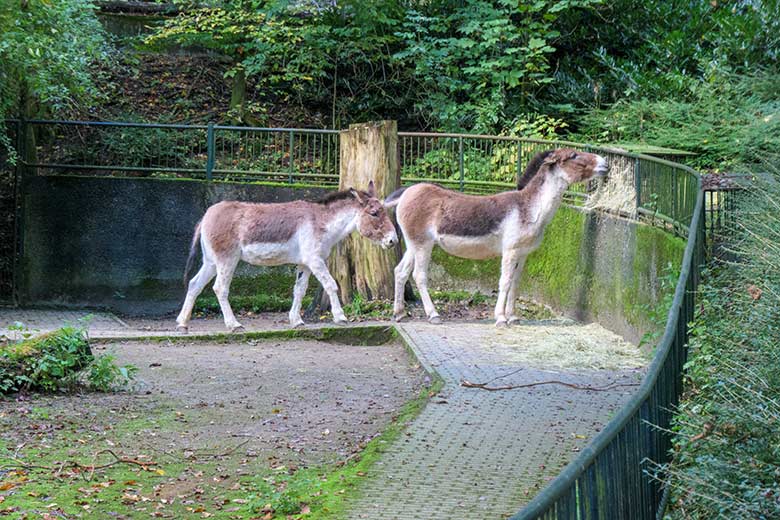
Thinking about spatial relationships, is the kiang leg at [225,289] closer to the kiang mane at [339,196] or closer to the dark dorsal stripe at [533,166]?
the kiang mane at [339,196]

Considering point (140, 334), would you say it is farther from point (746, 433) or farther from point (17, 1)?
point (746, 433)

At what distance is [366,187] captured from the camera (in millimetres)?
15992

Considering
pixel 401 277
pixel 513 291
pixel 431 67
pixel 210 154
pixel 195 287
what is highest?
pixel 431 67

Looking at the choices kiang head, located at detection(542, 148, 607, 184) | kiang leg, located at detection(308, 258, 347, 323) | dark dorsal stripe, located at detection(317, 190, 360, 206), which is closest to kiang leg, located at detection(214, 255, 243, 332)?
kiang leg, located at detection(308, 258, 347, 323)

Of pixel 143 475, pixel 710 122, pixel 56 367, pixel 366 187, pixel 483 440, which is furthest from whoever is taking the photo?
pixel 710 122

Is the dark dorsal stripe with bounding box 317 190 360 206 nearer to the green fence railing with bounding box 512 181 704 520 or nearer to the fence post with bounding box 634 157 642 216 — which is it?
the fence post with bounding box 634 157 642 216

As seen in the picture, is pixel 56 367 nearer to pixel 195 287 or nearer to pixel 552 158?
pixel 195 287

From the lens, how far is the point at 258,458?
28.6 feet

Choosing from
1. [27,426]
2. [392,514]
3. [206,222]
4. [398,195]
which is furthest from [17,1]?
[392,514]

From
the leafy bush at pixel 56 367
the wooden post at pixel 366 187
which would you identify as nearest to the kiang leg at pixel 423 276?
the wooden post at pixel 366 187

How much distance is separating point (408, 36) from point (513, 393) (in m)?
12.9

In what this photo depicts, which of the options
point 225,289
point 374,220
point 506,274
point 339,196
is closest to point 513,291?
point 506,274

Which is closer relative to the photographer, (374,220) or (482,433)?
(482,433)

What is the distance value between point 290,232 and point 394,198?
5.01 ft
